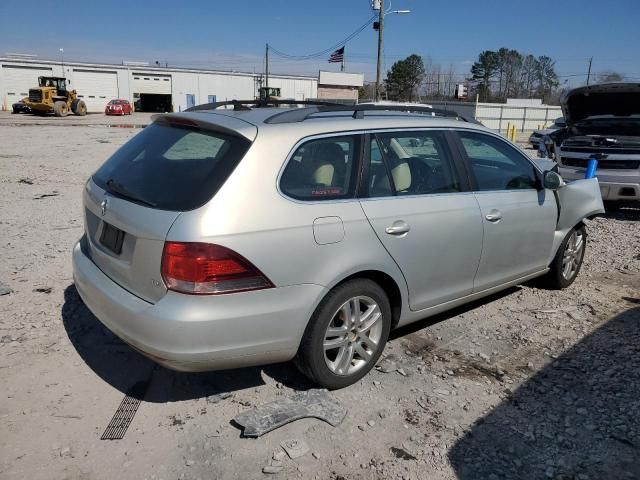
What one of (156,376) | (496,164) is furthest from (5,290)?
(496,164)

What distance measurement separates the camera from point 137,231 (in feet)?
9.12

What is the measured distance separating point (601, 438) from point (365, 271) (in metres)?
1.61

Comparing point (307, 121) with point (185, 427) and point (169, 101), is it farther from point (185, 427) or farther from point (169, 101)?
point (169, 101)

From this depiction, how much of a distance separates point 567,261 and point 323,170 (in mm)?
3168

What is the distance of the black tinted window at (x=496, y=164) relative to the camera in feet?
13.2

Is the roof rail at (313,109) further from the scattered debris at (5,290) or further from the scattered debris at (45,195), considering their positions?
the scattered debris at (45,195)

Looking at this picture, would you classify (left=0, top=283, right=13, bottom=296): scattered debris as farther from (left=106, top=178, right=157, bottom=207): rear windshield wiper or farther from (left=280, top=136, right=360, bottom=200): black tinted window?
(left=280, top=136, right=360, bottom=200): black tinted window

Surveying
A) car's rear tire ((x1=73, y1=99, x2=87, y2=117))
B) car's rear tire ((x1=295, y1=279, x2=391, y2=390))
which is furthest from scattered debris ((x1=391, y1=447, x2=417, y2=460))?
car's rear tire ((x1=73, y1=99, x2=87, y2=117))

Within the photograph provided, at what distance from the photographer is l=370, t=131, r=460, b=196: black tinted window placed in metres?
3.41

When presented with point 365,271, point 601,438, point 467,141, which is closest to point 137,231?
point 365,271

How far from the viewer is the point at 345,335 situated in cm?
326

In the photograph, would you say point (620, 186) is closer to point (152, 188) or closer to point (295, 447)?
point (295, 447)

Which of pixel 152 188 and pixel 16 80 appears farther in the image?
pixel 16 80

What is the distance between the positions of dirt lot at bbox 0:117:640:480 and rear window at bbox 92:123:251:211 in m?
1.25
